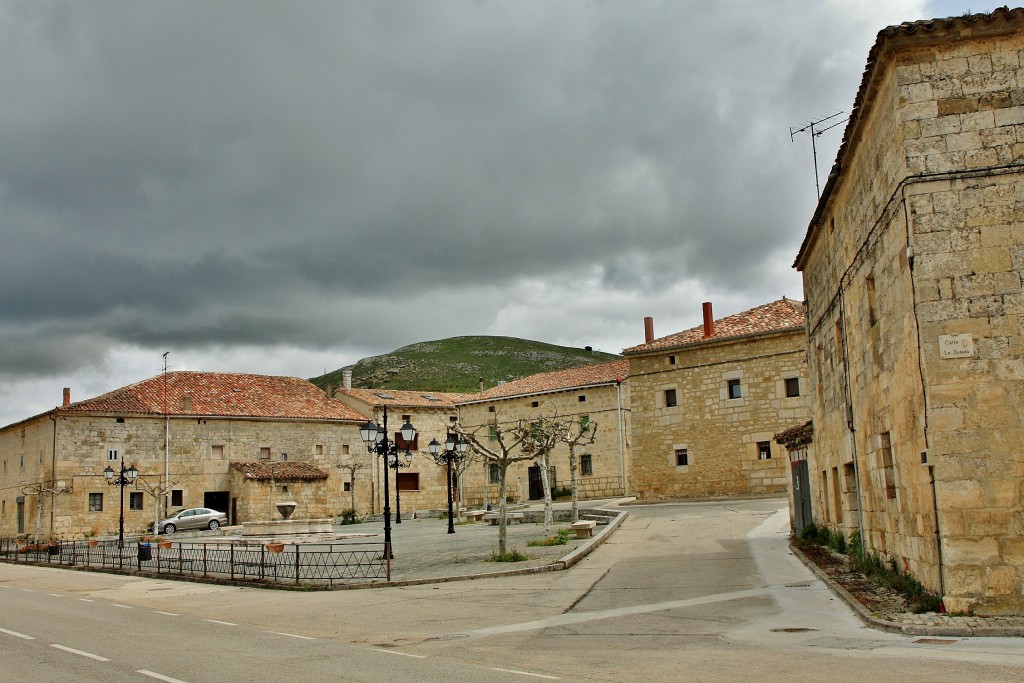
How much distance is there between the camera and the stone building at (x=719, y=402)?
3566 centimetres

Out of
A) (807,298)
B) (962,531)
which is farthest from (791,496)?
(962,531)

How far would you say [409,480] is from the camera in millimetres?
54375

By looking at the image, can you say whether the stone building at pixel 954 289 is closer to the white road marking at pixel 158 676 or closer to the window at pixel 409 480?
the white road marking at pixel 158 676

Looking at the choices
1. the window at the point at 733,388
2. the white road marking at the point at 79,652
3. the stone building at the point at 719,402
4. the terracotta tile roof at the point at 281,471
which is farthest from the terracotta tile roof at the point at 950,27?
the terracotta tile roof at the point at 281,471

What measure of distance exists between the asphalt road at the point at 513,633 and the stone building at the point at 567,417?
2427 centimetres

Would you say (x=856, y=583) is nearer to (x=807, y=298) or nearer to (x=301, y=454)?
(x=807, y=298)

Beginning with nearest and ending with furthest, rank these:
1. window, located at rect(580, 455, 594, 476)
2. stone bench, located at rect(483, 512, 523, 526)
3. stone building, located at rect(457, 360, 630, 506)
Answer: stone bench, located at rect(483, 512, 523, 526)
stone building, located at rect(457, 360, 630, 506)
window, located at rect(580, 455, 594, 476)

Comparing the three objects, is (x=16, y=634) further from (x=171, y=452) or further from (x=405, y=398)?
(x=405, y=398)

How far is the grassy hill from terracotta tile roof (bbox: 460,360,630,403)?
63839 mm

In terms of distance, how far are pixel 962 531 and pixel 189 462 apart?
4309cm

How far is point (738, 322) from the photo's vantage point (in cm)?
3816

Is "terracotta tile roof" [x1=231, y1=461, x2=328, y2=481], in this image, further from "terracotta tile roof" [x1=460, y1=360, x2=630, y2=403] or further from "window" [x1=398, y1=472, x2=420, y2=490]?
"terracotta tile roof" [x1=460, y1=360, x2=630, y2=403]

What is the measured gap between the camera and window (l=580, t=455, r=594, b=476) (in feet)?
146

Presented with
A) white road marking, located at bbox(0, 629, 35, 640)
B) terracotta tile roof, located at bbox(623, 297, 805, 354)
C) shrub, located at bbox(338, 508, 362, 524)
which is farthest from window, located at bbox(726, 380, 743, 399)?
white road marking, located at bbox(0, 629, 35, 640)
